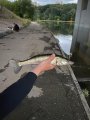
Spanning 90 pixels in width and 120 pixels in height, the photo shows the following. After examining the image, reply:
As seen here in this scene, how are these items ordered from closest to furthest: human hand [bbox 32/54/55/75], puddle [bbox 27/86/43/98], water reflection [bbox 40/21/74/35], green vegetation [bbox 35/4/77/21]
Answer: human hand [bbox 32/54/55/75]
puddle [bbox 27/86/43/98]
water reflection [bbox 40/21/74/35]
green vegetation [bbox 35/4/77/21]

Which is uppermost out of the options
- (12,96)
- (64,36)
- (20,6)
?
(12,96)

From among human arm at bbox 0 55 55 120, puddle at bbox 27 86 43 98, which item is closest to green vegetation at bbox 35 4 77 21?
puddle at bbox 27 86 43 98

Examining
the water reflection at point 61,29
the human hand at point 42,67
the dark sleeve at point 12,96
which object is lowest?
the water reflection at point 61,29

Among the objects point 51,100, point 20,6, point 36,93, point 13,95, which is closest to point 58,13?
point 20,6

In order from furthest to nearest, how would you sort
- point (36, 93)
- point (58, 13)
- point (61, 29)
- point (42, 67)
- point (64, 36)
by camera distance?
1. point (58, 13)
2. point (61, 29)
3. point (64, 36)
4. point (36, 93)
5. point (42, 67)

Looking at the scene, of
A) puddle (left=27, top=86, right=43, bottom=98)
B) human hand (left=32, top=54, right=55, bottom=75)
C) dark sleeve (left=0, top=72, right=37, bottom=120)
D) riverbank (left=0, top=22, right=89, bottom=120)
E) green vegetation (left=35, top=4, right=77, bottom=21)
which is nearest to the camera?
dark sleeve (left=0, top=72, right=37, bottom=120)

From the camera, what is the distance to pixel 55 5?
10669 centimetres

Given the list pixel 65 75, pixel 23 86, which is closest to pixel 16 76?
pixel 65 75

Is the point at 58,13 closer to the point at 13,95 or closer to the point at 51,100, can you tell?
the point at 51,100

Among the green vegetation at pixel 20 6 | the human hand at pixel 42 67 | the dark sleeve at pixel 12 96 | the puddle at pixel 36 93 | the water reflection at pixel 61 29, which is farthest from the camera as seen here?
the green vegetation at pixel 20 6

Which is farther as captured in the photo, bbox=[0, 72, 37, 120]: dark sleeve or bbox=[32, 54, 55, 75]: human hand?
bbox=[32, 54, 55, 75]: human hand

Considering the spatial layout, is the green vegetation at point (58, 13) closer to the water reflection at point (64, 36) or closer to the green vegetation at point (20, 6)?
the green vegetation at point (20, 6)

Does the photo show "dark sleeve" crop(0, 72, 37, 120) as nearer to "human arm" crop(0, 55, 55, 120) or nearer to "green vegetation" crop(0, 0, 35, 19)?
"human arm" crop(0, 55, 55, 120)

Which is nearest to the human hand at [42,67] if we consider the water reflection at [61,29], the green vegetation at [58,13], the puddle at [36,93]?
the puddle at [36,93]
